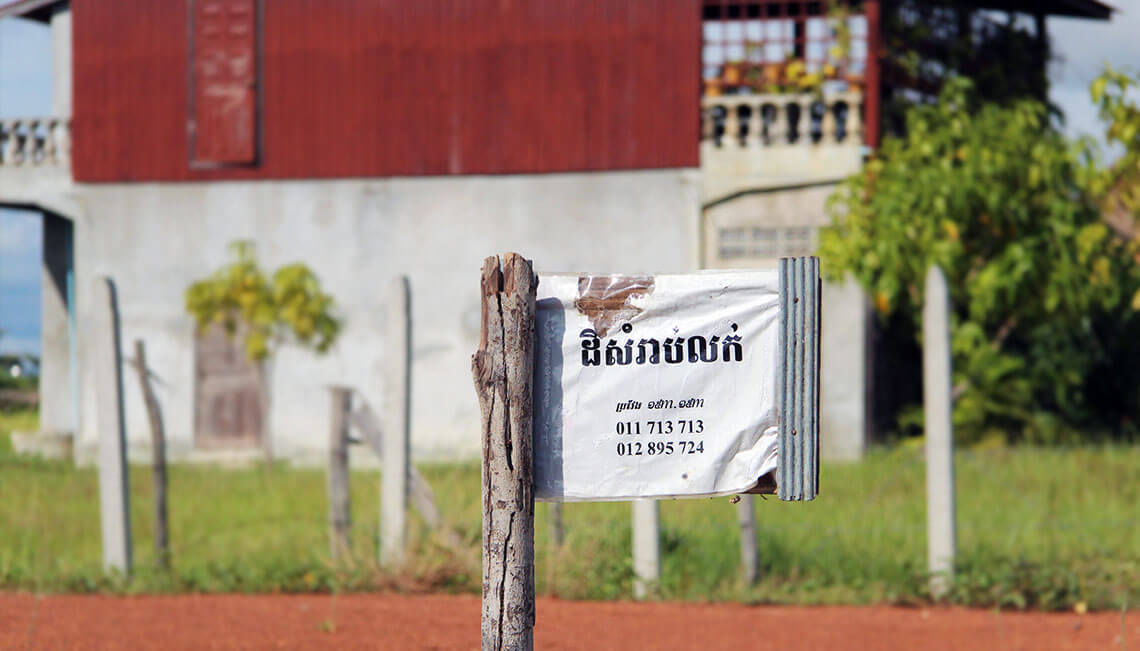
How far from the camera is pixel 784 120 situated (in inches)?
696

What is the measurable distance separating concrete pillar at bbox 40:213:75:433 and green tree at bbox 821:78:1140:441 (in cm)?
1236

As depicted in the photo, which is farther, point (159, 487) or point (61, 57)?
point (61, 57)

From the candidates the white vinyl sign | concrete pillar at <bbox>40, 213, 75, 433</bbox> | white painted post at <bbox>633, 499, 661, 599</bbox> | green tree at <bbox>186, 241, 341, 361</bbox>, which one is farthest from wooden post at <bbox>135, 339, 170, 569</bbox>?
concrete pillar at <bbox>40, 213, 75, 433</bbox>

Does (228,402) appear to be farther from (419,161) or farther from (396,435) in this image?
(396,435)

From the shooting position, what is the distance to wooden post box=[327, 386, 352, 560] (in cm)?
924

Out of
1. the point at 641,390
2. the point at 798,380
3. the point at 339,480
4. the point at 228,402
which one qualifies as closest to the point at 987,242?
the point at 339,480

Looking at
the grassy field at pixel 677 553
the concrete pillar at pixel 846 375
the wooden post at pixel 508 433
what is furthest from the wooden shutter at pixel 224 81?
the wooden post at pixel 508 433

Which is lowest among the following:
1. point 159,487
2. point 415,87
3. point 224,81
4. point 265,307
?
point 159,487

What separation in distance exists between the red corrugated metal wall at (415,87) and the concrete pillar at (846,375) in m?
2.81

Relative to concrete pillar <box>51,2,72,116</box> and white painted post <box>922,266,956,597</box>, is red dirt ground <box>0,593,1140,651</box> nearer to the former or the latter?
white painted post <box>922,266,956,597</box>

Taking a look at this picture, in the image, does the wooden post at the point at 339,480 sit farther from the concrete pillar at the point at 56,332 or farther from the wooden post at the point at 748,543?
the concrete pillar at the point at 56,332

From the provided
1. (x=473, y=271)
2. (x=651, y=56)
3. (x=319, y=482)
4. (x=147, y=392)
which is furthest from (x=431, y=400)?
(x=147, y=392)

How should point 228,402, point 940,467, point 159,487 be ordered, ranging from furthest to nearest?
point 228,402 → point 159,487 → point 940,467

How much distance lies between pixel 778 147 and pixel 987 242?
10.0ft
